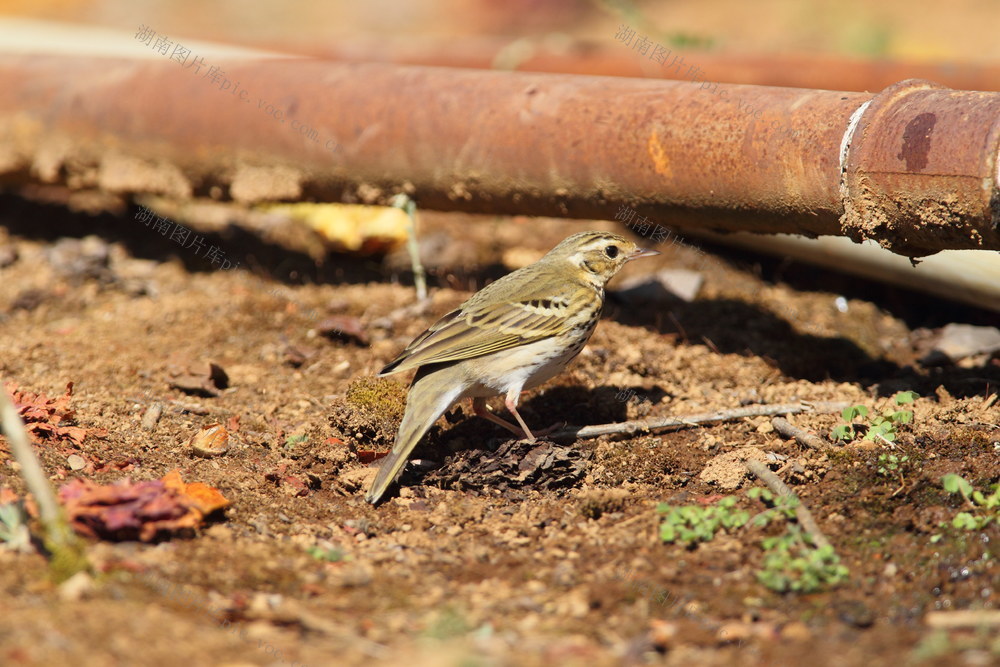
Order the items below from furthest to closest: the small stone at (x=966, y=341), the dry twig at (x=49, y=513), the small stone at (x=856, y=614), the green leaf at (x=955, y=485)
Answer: the small stone at (x=966, y=341), the green leaf at (x=955, y=485), the small stone at (x=856, y=614), the dry twig at (x=49, y=513)

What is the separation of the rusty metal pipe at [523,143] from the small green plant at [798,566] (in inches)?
68.8

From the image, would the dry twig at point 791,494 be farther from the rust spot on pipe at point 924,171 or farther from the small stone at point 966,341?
the small stone at point 966,341

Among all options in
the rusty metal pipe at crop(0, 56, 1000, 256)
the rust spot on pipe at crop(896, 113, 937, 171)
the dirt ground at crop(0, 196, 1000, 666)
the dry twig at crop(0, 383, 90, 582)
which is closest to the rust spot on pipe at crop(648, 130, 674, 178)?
the rusty metal pipe at crop(0, 56, 1000, 256)

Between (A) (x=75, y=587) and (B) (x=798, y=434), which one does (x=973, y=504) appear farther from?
(A) (x=75, y=587)

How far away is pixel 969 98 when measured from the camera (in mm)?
4488

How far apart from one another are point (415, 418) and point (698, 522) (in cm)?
154

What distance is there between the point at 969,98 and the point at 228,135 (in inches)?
193

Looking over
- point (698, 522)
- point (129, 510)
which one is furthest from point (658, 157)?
point (129, 510)

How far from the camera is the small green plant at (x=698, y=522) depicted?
398cm

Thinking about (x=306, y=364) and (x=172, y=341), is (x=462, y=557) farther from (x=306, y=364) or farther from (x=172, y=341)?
(x=172, y=341)

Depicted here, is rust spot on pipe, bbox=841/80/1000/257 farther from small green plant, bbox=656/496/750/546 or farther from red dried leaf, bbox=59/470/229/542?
red dried leaf, bbox=59/470/229/542

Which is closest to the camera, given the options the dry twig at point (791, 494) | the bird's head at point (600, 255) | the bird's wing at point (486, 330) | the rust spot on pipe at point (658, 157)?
the dry twig at point (791, 494)

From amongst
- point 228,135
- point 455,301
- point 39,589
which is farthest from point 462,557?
point 228,135

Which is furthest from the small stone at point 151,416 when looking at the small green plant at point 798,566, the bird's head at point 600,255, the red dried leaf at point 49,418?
the small green plant at point 798,566
